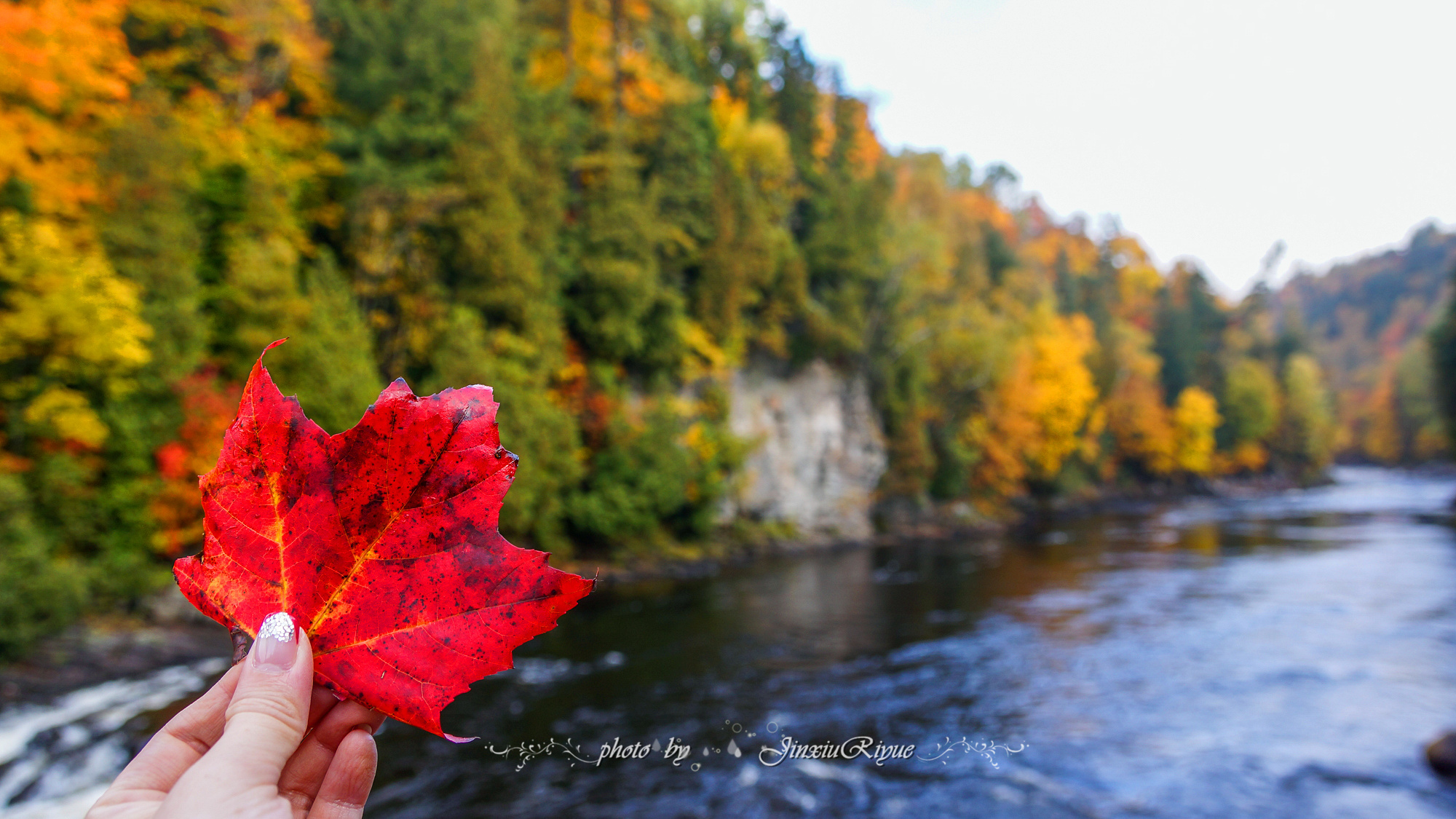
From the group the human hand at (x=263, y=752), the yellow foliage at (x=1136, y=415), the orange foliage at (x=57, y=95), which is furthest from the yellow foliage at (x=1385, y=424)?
the orange foliage at (x=57, y=95)

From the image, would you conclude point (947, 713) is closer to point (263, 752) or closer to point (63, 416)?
point (263, 752)

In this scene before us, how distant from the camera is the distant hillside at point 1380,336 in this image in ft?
197

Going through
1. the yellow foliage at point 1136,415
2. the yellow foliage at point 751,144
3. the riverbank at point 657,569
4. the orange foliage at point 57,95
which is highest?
the yellow foliage at point 751,144

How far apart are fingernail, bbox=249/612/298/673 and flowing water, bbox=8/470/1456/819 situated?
5255 mm

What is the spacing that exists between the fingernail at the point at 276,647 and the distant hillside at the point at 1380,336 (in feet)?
252

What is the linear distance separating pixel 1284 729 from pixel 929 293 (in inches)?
1183

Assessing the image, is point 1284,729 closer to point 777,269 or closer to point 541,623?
point 541,623

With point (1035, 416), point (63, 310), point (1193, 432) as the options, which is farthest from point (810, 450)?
point (1193, 432)

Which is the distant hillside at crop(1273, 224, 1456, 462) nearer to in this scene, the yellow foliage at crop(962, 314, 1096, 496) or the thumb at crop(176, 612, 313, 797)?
the yellow foliage at crop(962, 314, 1096, 496)

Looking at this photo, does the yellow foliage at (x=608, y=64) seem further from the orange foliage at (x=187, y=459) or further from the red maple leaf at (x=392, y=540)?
the red maple leaf at (x=392, y=540)

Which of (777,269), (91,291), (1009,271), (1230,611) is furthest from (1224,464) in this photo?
(91,291)

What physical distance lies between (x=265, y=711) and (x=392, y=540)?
1.04 feet

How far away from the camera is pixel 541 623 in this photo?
3.33ft

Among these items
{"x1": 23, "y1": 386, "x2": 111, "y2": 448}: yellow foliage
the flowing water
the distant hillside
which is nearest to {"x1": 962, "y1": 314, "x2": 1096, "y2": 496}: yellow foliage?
the flowing water
